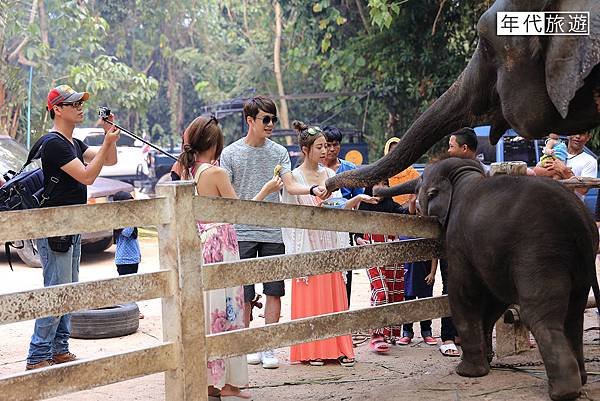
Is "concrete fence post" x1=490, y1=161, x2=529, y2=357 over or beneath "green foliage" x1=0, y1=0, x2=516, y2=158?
beneath

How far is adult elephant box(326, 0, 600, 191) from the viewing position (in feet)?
14.5

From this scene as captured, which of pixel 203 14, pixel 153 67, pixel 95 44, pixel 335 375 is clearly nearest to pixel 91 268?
pixel 335 375

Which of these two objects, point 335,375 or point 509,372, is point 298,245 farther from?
point 509,372

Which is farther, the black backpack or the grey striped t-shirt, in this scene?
the grey striped t-shirt

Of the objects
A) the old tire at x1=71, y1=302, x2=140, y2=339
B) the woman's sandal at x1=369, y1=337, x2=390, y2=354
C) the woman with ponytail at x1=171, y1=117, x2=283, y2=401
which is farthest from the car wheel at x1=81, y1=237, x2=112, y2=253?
the woman with ponytail at x1=171, y1=117, x2=283, y2=401

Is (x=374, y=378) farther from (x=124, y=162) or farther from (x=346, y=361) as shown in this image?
(x=124, y=162)

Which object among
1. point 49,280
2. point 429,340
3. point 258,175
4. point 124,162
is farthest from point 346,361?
point 124,162

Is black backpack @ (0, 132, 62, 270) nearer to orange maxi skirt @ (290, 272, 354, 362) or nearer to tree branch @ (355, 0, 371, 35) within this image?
orange maxi skirt @ (290, 272, 354, 362)

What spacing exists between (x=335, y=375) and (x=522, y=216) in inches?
68.6

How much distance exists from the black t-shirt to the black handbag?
0.21 m

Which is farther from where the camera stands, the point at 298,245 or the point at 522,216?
the point at 298,245

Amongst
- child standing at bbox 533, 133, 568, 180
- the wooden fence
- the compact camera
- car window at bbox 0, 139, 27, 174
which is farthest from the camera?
car window at bbox 0, 139, 27, 174

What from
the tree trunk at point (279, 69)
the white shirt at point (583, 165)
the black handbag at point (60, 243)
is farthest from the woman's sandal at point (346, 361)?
the tree trunk at point (279, 69)

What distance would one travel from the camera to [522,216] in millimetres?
4844
